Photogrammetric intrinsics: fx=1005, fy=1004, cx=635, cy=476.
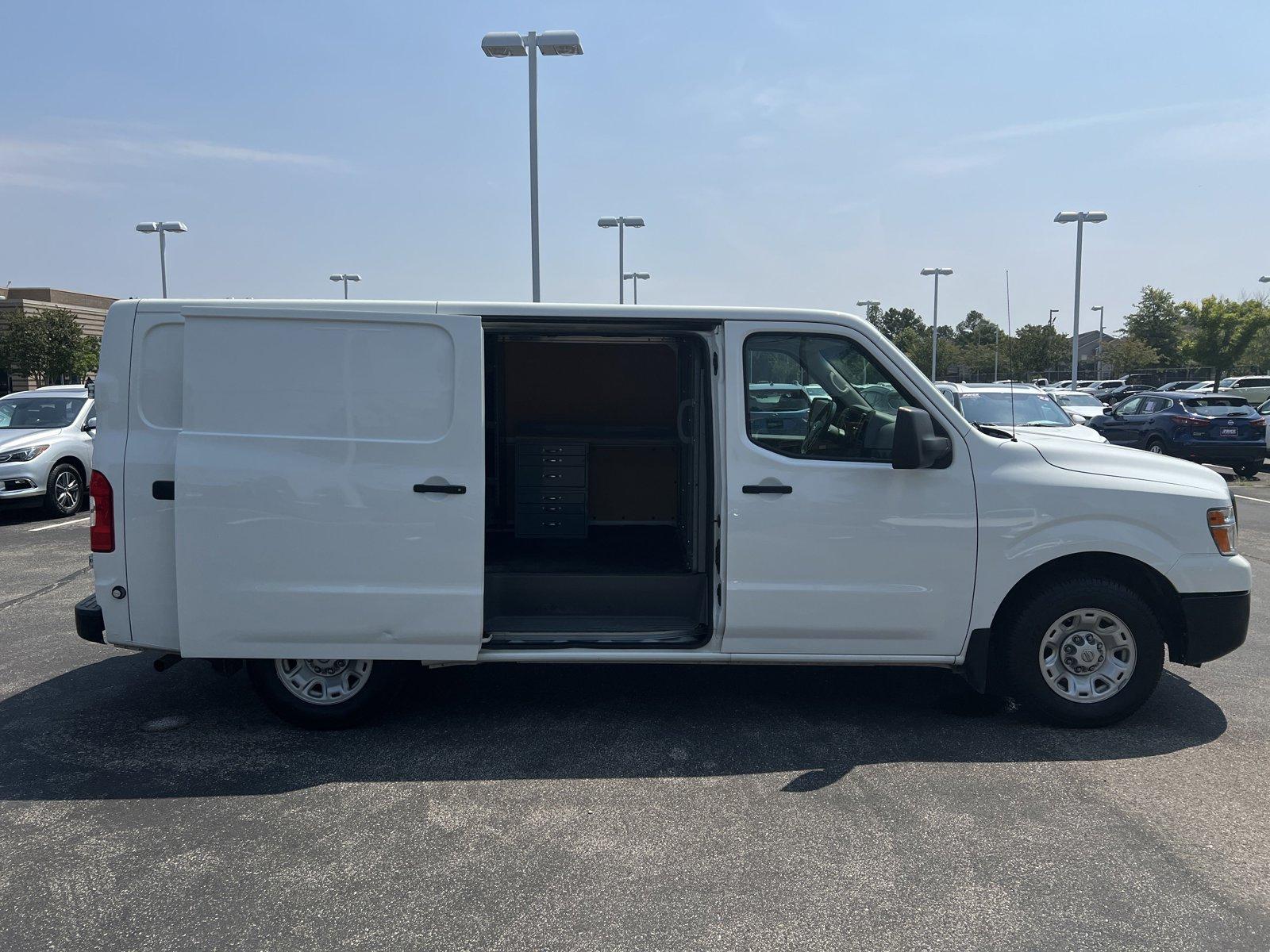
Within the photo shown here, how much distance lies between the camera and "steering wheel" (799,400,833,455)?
490 cm

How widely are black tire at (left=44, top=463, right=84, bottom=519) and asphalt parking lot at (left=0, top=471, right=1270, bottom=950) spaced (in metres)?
8.42

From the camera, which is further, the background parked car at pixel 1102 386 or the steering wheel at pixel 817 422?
the background parked car at pixel 1102 386

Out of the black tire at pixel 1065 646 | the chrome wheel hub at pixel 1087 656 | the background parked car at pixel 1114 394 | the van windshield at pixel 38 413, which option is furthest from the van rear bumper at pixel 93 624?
the background parked car at pixel 1114 394

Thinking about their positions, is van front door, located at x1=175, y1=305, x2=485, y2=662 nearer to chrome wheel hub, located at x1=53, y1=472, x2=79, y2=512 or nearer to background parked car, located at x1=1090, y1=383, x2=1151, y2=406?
chrome wheel hub, located at x1=53, y1=472, x2=79, y2=512

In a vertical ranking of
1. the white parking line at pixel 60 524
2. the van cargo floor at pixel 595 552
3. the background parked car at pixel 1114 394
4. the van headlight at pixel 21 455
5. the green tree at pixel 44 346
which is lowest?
the white parking line at pixel 60 524

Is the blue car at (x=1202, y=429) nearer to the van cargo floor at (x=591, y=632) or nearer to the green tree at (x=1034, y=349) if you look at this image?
the van cargo floor at (x=591, y=632)

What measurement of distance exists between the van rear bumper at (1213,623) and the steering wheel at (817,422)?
1.98 metres

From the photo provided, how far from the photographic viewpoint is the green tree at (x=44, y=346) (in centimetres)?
4284

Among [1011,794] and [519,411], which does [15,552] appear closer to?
[519,411]

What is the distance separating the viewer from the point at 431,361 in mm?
4770

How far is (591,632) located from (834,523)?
1.34 m

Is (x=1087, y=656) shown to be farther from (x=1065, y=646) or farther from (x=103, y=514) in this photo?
(x=103, y=514)

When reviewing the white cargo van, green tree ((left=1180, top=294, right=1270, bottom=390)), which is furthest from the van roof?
green tree ((left=1180, top=294, right=1270, bottom=390))

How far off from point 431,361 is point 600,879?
2.46 meters
